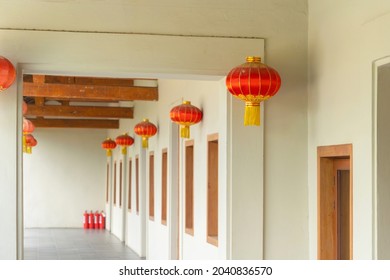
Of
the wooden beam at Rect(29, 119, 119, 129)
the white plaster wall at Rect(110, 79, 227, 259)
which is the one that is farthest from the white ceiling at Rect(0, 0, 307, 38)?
the wooden beam at Rect(29, 119, 119, 129)

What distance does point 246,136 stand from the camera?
6.12 meters

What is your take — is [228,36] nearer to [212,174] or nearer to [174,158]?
[212,174]

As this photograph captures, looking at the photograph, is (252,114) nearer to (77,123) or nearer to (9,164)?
(9,164)

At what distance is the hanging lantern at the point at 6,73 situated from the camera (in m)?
5.41

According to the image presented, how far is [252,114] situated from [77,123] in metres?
Answer: 13.3

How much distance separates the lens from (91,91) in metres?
12.3

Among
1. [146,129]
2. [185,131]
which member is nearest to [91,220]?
[146,129]

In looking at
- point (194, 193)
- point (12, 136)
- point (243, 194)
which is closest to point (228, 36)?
point (243, 194)

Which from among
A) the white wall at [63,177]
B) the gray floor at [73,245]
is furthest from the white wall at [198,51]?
the white wall at [63,177]

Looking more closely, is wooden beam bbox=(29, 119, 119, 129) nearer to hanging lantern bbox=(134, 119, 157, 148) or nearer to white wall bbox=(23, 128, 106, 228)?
white wall bbox=(23, 128, 106, 228)

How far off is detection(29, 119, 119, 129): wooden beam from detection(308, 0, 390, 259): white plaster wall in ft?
41.0

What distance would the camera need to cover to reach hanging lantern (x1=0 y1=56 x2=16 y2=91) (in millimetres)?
5414

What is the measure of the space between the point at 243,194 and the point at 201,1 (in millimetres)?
1625

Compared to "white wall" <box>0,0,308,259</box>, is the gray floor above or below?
below
